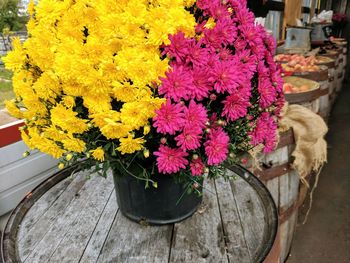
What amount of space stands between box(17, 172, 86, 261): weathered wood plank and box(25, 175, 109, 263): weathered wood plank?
1cm

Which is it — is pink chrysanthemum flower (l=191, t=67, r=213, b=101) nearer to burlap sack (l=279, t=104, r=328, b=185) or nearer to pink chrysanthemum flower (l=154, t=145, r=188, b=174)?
pink chrysanthemum flower (l=154, t=145, r=188, b=174)

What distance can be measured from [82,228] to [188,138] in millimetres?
564

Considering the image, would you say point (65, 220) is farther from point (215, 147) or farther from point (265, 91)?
point (265, 91)

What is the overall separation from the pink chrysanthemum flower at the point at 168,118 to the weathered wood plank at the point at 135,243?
44 cm

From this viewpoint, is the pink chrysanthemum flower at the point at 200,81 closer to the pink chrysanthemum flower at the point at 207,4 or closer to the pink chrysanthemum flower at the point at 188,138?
the pink chrysanthemum flower at the point at 188,138

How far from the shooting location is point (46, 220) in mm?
1135

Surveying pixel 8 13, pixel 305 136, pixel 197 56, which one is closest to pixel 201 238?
pixel 197 56

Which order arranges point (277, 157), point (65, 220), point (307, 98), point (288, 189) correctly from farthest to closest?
point (307, 98) < point (288, 189) < point (277, 157) < point (65, 220)

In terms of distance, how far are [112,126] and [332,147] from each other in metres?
4.18

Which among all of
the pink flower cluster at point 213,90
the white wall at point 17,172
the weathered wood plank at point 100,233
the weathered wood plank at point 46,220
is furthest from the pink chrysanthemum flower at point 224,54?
the white wall at point 17,172

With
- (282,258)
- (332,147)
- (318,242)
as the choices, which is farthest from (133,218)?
(332,147)

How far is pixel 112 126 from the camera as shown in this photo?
761 mm

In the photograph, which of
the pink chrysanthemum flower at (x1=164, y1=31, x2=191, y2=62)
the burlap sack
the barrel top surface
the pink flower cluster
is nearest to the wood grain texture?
the barrel top surface

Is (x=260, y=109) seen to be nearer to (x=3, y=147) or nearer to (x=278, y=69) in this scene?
(x=278, y=69)
